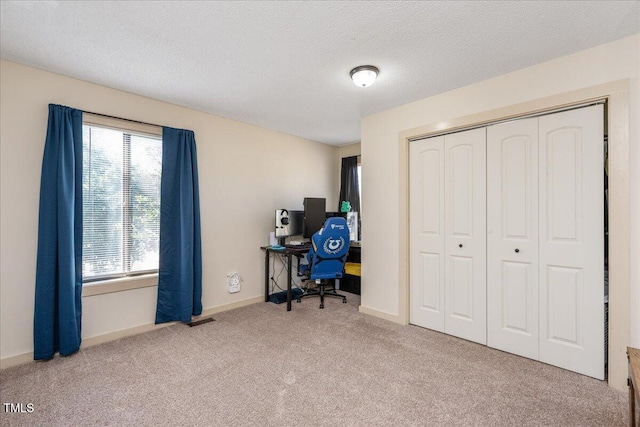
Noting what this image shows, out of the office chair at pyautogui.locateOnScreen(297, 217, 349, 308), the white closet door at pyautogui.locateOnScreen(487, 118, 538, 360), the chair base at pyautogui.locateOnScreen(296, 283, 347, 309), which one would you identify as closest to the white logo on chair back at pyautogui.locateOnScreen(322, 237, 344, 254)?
the office chair at pyautogui.locateOnScreen(297, 217, 349, 308)

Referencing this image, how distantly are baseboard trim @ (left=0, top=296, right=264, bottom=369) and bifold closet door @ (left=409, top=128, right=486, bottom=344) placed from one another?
2.20m

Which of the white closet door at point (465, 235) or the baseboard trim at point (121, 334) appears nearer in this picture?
the baseboard trim at point (121, 334)

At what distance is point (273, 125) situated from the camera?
422 cm

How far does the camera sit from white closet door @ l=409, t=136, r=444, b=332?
314cm

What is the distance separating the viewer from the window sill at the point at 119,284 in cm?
284

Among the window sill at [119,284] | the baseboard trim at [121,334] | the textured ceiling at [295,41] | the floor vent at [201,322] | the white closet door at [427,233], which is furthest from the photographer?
the floor vent at [201,322]

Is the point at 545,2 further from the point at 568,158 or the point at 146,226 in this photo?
the point at 146,226

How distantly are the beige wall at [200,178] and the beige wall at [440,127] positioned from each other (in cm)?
145

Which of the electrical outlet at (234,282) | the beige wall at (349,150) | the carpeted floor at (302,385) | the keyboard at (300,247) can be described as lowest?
the carpeted floor at (302,385)

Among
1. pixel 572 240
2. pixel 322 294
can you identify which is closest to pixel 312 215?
pixel 322 294

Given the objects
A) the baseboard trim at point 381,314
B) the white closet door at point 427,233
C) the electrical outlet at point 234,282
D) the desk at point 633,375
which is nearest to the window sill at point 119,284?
the electrical outlet at point 234,282

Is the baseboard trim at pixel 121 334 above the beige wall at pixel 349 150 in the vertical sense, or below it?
below

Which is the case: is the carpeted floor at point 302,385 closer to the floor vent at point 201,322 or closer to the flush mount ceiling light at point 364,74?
the floor vent at point 201,322

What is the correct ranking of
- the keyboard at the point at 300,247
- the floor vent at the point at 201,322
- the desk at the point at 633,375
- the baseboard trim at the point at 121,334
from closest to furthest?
the desk at the point at 633,375, the baseboard trim at the point at 121,334, the floor vent at the point at 201,322, the keyboard at the point at 300,247
